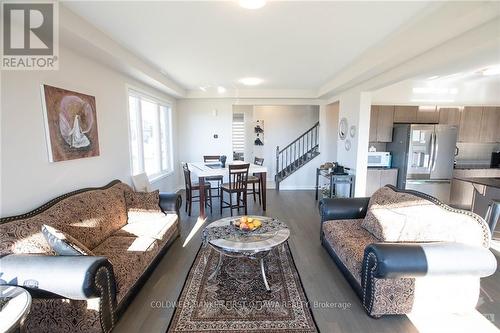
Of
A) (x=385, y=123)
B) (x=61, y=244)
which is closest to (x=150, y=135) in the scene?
(x=61, y=244)

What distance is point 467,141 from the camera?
518 cm

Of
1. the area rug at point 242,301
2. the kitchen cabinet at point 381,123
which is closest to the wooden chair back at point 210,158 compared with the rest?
the area rug at point 242,301

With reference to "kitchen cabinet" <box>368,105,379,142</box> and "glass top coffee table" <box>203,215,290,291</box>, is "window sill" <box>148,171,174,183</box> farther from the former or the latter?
"kitchen cabinet" <box>368,105,379,142</box>

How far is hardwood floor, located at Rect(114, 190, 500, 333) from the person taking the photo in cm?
196

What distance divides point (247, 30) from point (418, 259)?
8.52 feet

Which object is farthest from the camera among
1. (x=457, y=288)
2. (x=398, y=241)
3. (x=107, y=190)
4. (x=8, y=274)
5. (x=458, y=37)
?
(x=107, y=190)

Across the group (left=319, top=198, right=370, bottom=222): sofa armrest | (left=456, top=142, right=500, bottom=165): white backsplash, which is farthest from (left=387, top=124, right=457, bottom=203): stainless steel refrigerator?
(left=319, top=198, right=370, bottom=222): sofa armrest

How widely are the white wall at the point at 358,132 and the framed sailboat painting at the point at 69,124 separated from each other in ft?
13.4

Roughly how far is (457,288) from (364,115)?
2929 millimetres

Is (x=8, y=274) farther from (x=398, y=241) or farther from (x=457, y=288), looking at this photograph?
(x=457, y=288)

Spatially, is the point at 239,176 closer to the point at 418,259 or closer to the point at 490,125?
the point at 418,259

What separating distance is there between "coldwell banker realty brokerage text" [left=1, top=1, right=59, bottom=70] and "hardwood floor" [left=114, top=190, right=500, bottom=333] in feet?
7.60

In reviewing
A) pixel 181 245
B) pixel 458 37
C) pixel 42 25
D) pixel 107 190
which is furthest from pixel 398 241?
pixel 42 25

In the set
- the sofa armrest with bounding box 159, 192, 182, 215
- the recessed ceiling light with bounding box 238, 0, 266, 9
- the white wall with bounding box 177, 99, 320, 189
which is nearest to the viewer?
the recessed ceiling light with bounding box 238, 0, 266, 9
